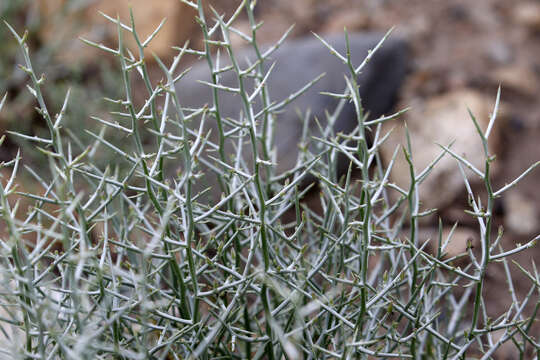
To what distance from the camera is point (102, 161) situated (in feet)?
6.94

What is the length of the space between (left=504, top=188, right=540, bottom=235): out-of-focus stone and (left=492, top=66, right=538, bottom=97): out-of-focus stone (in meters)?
0.54

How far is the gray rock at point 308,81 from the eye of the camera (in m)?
2.03

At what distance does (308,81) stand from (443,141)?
1.70 feet

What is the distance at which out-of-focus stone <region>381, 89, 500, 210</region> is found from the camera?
6.54 ft

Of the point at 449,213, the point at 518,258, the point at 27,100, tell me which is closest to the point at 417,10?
the point at 449,213

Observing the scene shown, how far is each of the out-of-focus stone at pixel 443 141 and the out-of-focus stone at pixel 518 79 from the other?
4.6 inches

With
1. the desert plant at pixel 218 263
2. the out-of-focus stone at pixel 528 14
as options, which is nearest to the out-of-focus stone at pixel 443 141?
the out-of-focus stone at pixel 528 14

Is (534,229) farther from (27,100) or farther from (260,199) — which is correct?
(27,100)

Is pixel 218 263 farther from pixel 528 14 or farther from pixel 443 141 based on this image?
pixel 528 14

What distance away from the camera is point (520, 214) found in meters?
1.91

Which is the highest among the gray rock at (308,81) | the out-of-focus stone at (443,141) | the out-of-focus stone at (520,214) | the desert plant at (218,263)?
the desert plant at (218,263)

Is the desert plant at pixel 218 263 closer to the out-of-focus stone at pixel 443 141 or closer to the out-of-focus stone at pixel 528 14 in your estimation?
the out-of-focus stone at pixel 443 141

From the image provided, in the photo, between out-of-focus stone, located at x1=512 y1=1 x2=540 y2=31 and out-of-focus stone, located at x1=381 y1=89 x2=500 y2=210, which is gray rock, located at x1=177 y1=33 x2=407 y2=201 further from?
out-of-focus stone, located at x1=512 y1=1 x2=540 y2=31

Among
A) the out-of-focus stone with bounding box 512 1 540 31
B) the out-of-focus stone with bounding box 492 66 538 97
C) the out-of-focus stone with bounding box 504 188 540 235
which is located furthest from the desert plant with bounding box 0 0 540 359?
the out-of-focus stone with bounding box 512 1 540 31
